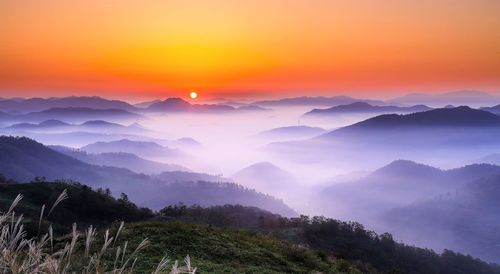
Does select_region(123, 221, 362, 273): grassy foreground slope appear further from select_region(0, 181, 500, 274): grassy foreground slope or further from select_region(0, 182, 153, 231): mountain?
select_region(0, 182, 153, 231): mountain

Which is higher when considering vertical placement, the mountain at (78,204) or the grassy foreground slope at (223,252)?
the grassy foreground slope at (223,252)

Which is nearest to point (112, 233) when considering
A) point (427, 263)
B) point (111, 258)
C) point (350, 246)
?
point (111, 258)

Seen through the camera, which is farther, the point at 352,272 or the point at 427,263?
the point at 427,263

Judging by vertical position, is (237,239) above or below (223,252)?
above

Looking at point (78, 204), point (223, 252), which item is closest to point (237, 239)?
point (223, 252)

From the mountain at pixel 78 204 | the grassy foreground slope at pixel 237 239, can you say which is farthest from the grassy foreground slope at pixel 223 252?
the mountain at pixel 78 204

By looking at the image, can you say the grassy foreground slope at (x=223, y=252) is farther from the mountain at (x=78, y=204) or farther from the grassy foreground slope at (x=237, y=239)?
the mountain at (x=78, y=204)

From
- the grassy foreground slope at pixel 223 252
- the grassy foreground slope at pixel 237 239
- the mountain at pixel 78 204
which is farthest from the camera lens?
the mountain at pixel 78 204

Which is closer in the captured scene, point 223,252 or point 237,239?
point 223,252

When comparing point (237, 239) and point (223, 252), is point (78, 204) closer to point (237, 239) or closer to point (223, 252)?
point (237, 239)

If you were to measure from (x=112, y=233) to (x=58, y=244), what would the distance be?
167cm

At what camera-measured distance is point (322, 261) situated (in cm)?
1752

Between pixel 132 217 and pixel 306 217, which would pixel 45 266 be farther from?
pixel 132 217

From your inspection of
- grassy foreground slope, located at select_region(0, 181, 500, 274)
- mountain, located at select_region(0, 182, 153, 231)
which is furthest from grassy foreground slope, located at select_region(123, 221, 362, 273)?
mountain, located at select_region(0, 182, 153, 231)
